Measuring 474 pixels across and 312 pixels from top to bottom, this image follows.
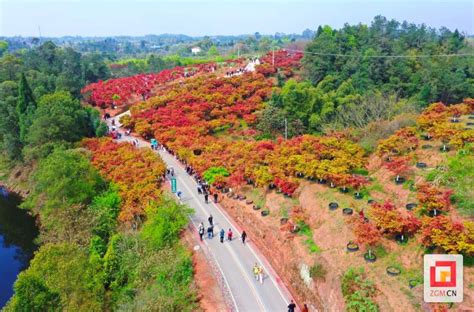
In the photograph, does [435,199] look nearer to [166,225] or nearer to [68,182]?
[166,225]

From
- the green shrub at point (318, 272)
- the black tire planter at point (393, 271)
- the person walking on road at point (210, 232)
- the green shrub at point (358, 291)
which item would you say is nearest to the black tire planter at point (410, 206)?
the black tire planter at point (393, 271)

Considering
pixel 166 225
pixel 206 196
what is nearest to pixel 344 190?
pixel 206 196

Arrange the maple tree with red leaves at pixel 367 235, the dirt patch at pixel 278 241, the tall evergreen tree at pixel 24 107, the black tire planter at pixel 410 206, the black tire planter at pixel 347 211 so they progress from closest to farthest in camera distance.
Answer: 1. the maple tree with red leaves at pixel 367 235
2. the dirt patch at pixel 278 241
3. the black tire planter at pixel 410 206
4. the black tire planter at pixel 347 211
5. the tall evergreen tree at pixel 24 107

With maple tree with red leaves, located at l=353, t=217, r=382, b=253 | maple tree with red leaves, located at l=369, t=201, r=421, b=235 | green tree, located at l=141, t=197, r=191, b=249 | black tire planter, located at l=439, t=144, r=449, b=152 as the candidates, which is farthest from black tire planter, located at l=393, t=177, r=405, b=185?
green tree, located at l=141, t=197, r=191, b=249

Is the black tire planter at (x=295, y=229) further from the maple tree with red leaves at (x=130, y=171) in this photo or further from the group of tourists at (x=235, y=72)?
the group of tourists at (x=235, y=72)

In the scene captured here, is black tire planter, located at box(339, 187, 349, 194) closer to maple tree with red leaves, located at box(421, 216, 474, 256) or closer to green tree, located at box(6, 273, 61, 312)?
maple tree with red leaves, located at box(421, 216, 474, 256)
